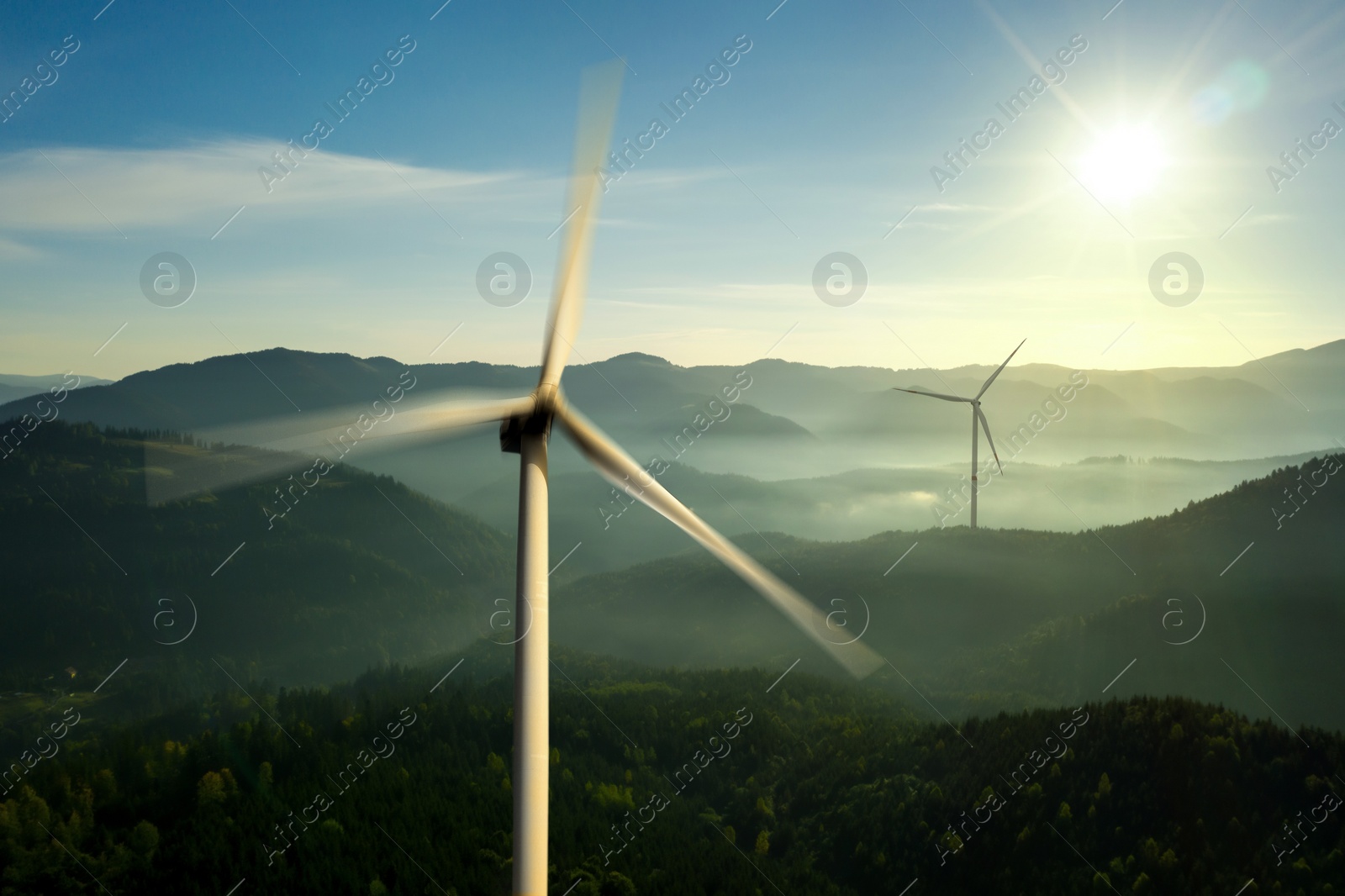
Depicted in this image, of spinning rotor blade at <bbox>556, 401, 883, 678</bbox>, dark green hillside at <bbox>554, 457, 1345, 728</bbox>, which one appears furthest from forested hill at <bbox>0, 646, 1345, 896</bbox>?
spinning rotor blade at <bbox>556, 401, 883, 678</bbox>

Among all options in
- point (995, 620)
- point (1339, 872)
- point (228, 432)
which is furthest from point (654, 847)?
point (995, 620)

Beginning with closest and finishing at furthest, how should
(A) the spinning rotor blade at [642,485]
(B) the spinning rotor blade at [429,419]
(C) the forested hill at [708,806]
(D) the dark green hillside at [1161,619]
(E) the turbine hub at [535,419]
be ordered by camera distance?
(B) the spinning rotor blade at [429,419] → (E) the turbine hub at [535,419] → (A) the spinning rotor blade at [642,485] → (C) the forested hill at [708,806] → (D) the dark green hillside at [1161,619]

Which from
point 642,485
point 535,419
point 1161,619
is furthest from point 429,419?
point 1161,619

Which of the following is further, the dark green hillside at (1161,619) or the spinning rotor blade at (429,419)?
the dark green hillside at (1161,619)

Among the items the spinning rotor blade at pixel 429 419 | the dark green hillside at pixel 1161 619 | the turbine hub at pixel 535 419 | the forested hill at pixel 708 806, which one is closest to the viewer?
the spinning rotor blade at pixel 429 419

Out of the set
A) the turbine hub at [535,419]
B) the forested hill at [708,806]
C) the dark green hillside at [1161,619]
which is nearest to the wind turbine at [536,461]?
the turbine hub at [535,419]

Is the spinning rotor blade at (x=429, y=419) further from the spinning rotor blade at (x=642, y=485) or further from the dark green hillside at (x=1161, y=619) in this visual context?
the dark green hillside at (x=1161, y=619)

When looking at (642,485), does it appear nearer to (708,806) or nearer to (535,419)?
(535,419)

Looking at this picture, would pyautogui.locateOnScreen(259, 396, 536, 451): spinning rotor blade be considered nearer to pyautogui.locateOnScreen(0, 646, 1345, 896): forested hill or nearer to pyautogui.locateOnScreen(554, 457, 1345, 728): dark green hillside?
pyautogui.locateOnScreen(0, 646, 1345, 896): forested hill

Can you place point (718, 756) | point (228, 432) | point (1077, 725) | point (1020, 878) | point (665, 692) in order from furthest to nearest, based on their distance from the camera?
point (665, 692), point (718, 756), point (1077, 725), point (1020, 878), point (228, 432)

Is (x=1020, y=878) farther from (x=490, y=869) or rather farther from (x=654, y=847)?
(x=490, y=869)
